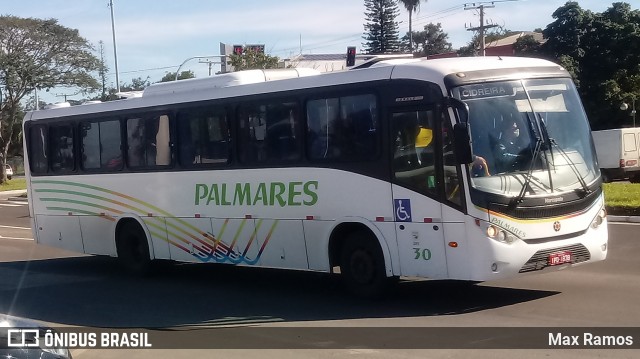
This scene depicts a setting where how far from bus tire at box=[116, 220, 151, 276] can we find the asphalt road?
0.25m

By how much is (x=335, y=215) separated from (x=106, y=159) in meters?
6.00

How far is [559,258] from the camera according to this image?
32.5 ft

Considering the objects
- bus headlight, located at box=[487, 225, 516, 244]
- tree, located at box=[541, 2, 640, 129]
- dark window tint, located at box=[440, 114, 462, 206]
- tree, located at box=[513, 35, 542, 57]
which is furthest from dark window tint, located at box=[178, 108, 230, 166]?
tree, located at box=[513, 35, 542, 57]

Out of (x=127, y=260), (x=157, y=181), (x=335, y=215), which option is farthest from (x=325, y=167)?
(x=127, y=260)

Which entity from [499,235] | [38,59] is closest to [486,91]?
[499,235]

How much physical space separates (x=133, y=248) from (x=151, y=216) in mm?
1104

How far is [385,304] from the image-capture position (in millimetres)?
10883

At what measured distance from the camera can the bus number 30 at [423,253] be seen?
10148 millimetres

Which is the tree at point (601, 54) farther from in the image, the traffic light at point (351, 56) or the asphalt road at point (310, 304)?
the asphalt road at point (310, 304)

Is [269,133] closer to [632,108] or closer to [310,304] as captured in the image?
[310,304]

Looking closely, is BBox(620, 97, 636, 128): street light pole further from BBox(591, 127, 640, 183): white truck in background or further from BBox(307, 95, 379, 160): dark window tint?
BBox(307, 95, 379, 160): dark window tint

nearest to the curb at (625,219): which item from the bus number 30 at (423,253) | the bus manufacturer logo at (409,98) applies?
the bus number 30 at (423,253)

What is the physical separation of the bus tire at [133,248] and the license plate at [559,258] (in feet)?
25.5

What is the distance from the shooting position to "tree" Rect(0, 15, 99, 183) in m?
56.6
